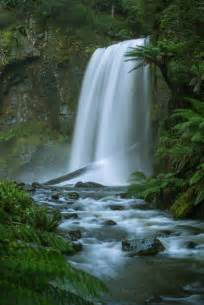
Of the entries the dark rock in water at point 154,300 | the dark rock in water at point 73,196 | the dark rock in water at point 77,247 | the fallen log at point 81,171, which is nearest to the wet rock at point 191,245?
the dark rock in water at point 77,247

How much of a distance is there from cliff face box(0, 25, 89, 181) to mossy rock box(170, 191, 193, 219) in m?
11.9

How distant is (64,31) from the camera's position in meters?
24.0

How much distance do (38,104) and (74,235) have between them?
16.2m

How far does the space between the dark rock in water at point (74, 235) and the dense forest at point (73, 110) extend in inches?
10.1

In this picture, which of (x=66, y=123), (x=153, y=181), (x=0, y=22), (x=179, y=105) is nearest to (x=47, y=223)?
(x=153, y=181)

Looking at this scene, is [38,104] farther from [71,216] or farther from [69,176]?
[71,216]

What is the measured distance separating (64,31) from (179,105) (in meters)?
12.6

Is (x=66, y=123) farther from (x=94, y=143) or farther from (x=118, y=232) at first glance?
(x=118, y=232)

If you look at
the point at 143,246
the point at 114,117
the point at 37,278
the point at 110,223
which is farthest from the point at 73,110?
the point at 37,278

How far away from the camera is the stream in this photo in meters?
5.08

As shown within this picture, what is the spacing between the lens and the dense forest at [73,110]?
1.48m

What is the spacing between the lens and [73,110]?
22531mm

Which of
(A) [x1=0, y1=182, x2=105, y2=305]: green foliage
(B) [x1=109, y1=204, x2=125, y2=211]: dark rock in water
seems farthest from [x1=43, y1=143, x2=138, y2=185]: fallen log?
(A) [x1=0, y1=182, x2=105, y2=305]: green foliage

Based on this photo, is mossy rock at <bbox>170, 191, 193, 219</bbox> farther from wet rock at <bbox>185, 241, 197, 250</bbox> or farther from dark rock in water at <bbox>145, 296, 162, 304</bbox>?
dark rock in water at <bbox>145, 296, 162, 304</bbox>
